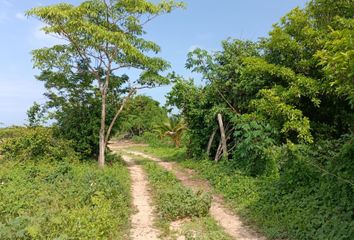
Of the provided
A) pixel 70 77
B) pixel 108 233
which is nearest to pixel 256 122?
pixel 108 233

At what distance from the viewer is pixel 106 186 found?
29.7 ft

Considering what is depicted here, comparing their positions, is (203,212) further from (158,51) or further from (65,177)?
(158,51)

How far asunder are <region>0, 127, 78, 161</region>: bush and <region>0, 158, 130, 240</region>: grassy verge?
1.52 metres

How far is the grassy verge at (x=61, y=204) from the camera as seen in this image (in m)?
6.11

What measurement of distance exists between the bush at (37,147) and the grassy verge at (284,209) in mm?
6537

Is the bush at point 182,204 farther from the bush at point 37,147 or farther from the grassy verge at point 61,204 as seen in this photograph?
the bush at point 37,147

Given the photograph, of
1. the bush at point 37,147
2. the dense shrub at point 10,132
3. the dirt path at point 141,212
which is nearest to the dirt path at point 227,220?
the dirt path at point 141,212

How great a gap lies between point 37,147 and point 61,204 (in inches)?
270

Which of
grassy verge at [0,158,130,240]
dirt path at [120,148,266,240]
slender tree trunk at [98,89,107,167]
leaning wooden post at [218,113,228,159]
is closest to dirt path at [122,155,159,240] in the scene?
grassy verge at [0,158,130,240]

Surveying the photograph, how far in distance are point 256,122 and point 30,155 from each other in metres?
8.68

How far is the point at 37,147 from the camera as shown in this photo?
14086mm

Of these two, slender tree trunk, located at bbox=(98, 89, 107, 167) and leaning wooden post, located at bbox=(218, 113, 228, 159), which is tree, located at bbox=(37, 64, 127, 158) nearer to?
slender tree trunk, located at bbox=(98, 89, 107, 167)

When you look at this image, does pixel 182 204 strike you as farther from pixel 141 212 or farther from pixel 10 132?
pixel 10 132

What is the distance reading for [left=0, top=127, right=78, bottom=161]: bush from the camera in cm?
1391
